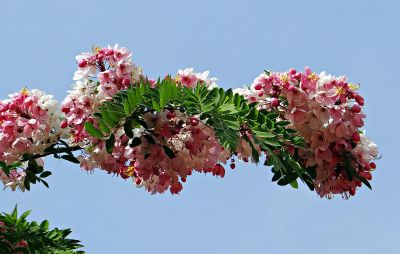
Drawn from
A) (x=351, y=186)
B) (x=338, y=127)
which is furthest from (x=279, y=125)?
(x=351, y=186)

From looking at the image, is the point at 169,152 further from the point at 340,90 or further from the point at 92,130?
the point at 340,90

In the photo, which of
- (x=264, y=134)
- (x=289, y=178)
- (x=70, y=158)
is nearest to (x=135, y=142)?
(x=264, y=134)

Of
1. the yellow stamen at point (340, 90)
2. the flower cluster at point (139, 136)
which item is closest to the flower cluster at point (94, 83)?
the flower cluster at point (139, 136)

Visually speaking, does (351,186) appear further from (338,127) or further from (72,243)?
Result: (72,243)

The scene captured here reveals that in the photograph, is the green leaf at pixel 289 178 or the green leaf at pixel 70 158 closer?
the green leaf at pixel 289 178

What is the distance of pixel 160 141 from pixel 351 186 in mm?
1664

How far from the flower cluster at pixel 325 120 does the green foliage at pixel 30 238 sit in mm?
3128

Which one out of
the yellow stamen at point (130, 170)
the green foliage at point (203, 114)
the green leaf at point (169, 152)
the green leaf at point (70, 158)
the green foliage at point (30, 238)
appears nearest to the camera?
the green foliage at point (203, 114)

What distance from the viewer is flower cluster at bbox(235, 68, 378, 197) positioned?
631cm

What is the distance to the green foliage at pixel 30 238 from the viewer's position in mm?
8383

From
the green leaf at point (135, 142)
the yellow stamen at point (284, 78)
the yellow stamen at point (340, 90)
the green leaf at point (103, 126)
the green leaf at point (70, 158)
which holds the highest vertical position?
the yellow stamen at point (284, 78)

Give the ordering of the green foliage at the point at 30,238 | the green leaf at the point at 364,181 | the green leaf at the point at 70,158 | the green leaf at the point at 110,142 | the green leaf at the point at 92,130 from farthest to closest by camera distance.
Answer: the green foliage at the point at 30,238 → the green leaf at the point at 70,158 → the green leaf at the point at 364,181 → the green leaf at the point at 110,142 → the green leaf at the point at 92,130

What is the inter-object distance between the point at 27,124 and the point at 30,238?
218 cm

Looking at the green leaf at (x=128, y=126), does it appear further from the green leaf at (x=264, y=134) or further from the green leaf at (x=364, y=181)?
the green leaf at (x=364, y=181)
